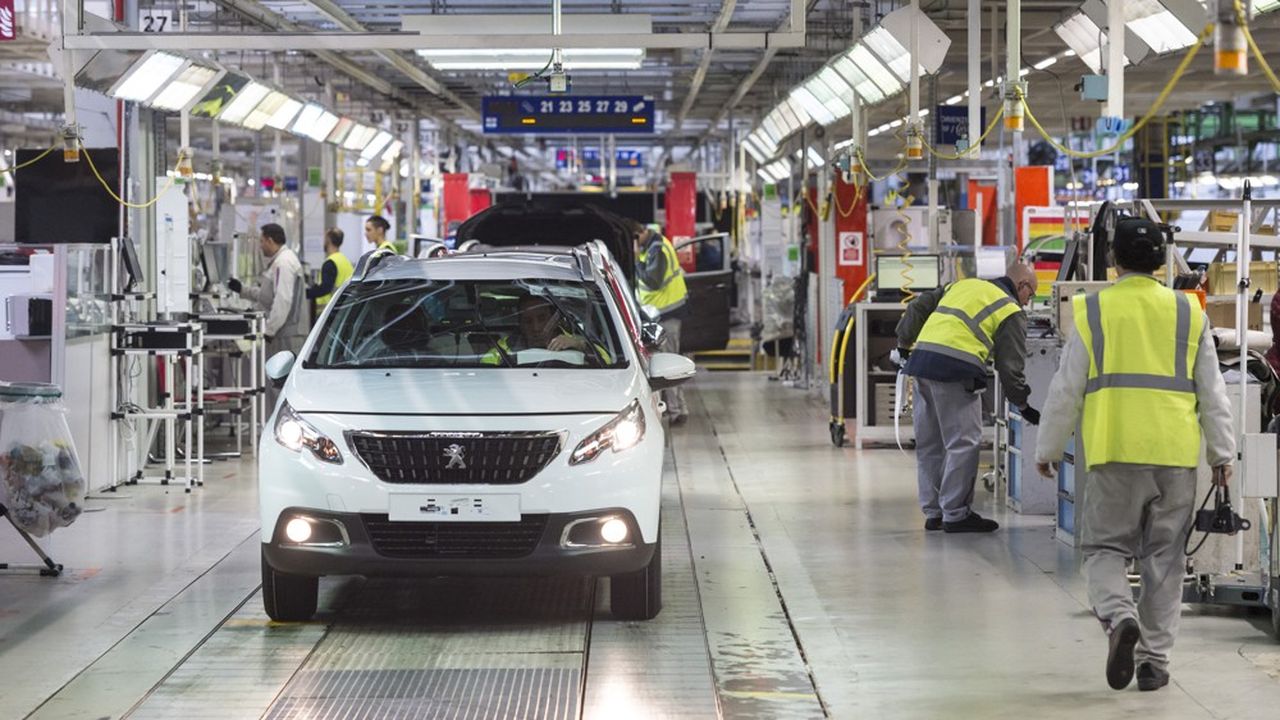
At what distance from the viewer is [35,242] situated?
1209cm

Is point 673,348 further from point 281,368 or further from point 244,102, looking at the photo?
point 281,368

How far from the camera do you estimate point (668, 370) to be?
7.73 m

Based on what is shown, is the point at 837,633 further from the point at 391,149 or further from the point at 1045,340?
the point at 391,149

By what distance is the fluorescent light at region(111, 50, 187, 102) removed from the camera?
1135cm

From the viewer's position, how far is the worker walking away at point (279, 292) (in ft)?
46.3

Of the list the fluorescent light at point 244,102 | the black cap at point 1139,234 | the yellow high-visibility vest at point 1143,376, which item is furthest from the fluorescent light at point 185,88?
the yellow high-visibility vest at point 1143,376

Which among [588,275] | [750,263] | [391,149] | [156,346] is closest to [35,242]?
[156,346]

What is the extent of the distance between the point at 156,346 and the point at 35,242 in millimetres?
1513

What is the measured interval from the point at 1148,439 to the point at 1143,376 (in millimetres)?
225

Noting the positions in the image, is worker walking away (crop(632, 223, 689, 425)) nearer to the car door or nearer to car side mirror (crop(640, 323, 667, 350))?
the car door

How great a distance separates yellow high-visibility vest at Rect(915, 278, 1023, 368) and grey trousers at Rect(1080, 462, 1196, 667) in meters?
3.40

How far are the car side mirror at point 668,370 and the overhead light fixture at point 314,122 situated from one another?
10.0 meters

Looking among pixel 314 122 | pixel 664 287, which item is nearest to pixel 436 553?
pixel 664 287

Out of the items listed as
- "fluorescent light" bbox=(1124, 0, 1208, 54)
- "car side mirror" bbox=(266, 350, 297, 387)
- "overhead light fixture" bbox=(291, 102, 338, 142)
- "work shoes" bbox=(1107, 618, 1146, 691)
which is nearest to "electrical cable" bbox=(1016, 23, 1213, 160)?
"fluorescent light" bbox=(1124, 0, 1208, 54)
